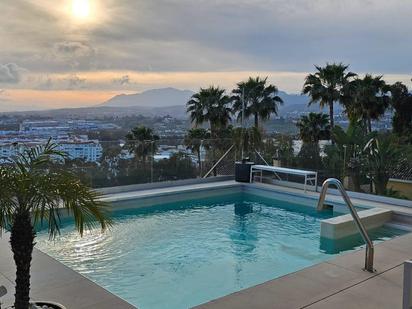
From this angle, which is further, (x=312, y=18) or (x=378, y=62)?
(x=378, y=62)

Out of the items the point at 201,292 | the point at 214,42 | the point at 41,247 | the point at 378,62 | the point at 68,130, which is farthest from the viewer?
the point at 378,62

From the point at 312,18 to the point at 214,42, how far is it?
3.41m

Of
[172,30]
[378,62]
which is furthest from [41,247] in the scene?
[378,62]

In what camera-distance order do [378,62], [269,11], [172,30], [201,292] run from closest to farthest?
[201,292]
[269,11]
[172,30]
[378,62]

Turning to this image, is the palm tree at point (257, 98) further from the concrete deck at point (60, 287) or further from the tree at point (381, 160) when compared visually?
the concrete deck at point (60, 287)

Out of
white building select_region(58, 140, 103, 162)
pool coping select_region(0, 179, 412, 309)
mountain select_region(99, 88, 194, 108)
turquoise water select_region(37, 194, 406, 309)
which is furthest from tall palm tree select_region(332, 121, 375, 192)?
mountain select_region(99, 88, 194, 108)

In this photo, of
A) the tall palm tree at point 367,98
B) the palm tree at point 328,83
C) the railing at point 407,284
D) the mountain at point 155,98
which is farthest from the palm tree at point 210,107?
the railing at point 407,284

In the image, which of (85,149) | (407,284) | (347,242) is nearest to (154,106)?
(85,149)

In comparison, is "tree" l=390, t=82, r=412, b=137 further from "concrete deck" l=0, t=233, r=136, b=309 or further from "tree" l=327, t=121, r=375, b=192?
"concrete deck" l=0, t=233, r=136, b=309

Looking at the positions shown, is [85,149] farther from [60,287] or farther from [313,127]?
[313,127]

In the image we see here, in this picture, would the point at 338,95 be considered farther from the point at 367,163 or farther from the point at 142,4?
the point at 142,4

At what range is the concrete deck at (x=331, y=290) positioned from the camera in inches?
145

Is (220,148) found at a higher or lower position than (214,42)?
lower

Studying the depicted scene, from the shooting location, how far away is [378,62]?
650 inches
